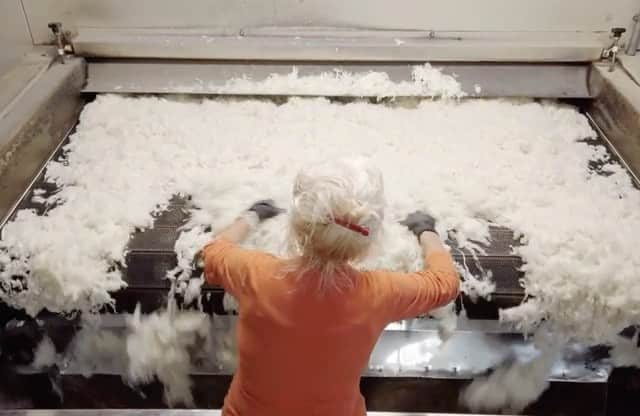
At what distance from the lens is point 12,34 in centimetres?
211

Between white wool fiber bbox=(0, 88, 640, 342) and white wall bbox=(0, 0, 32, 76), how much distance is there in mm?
408

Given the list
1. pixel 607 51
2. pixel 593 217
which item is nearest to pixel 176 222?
pixel 593 217

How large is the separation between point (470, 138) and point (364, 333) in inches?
36.6

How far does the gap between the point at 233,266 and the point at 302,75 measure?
1.04 m

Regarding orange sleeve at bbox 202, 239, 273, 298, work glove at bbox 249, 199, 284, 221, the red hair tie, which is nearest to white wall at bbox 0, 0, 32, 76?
work glove at bbox 249, 199, 284, 221

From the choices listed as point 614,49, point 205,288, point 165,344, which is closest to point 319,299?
point 205,288

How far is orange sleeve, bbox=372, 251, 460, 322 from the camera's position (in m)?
1.10

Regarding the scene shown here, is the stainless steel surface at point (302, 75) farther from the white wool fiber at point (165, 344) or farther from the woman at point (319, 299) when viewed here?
the woman at point (319, 299)

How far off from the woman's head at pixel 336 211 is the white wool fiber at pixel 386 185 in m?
0.08

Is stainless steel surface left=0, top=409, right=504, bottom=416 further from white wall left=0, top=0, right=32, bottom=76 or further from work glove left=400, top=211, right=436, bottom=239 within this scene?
white wall left=0, top=0, right=32, bottom=76

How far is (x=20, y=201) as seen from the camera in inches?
62.5

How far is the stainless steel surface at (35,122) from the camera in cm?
158

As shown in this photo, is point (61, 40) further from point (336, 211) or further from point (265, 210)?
point (336, 211)

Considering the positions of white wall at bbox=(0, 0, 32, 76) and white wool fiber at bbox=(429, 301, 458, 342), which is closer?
white wool fiber at bbox=(429, 301, 458, 342)
